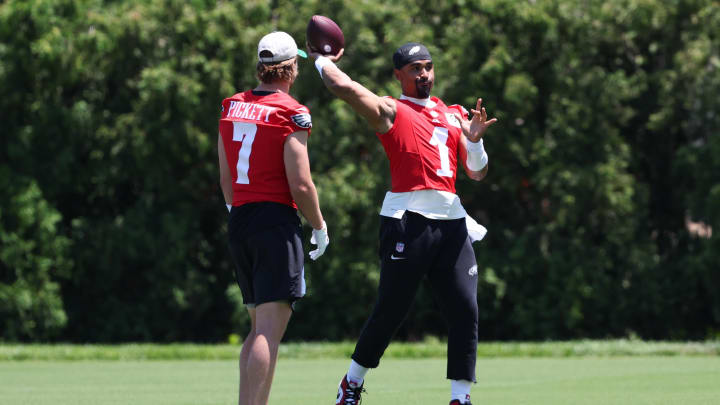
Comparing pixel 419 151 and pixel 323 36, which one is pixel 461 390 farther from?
pixel 323 36

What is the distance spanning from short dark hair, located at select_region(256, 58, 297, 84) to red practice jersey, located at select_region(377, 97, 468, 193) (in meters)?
0.90

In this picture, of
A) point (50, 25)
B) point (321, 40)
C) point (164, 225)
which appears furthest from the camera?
point (164, 225)

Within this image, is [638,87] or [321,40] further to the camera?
[638,87]

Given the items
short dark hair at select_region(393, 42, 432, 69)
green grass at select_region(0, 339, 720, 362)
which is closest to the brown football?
short dark hair at select_region(393, 42, 432, 69)

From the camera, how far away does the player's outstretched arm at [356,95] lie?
648cm

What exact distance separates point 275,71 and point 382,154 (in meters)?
13.3

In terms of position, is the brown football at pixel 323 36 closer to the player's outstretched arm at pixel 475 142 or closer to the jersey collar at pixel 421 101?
the jersey collar at pixel 421 101

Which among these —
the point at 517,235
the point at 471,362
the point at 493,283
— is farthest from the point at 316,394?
the point at 517,235

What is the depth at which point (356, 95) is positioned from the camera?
651 centimetres

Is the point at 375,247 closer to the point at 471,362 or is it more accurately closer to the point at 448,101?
the point at 448,101

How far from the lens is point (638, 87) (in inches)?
748

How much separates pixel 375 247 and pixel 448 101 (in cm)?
292

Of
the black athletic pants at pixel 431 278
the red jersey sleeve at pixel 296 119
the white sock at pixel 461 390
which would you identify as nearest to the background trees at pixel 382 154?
the black athletic pants at pixel 431 278

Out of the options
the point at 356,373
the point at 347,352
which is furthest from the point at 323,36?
the point at 347,352
